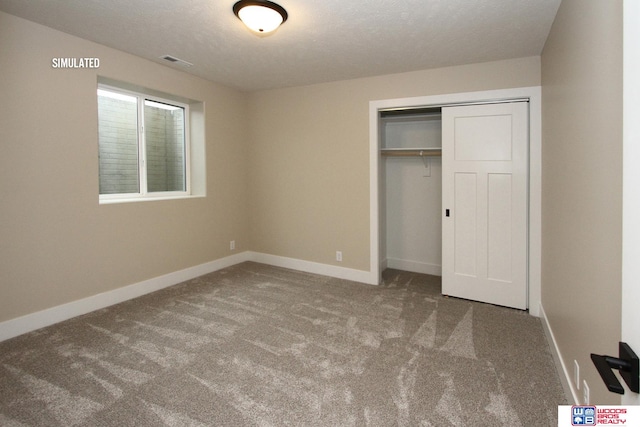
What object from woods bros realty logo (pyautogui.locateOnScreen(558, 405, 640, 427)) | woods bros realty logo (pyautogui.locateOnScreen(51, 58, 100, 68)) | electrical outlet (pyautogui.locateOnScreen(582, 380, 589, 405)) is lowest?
electrical outlet (pyautogui.locateOnScreen(582, 380, 589, 405))

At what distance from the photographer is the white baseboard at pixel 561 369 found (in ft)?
6.37

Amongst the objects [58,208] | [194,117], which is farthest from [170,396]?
[194,117]

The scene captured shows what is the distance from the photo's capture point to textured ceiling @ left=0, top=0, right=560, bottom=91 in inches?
98.3

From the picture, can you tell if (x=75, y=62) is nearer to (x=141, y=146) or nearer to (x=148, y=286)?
(x=141, y=146)

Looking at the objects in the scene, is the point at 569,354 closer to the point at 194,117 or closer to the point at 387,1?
the point at 387,1

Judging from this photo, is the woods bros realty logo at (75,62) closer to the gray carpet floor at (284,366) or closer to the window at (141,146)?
the window at (141,146)

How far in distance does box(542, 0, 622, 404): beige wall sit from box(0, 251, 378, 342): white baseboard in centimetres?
229

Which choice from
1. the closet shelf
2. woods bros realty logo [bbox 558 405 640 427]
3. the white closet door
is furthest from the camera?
the closet shelf

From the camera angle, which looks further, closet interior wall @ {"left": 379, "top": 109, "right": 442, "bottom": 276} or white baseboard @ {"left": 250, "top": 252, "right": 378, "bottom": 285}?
closet interior wall @ {"left": 379, "top": 109, "right": 442, "bottom": 276}

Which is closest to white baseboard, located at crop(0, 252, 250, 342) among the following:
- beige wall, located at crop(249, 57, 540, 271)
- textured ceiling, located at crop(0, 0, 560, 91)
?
beige wall, located at crop(249, 57, 540, 271)

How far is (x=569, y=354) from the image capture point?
82.7 inches

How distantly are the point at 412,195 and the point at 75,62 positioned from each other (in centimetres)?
408

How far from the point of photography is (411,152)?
445cm

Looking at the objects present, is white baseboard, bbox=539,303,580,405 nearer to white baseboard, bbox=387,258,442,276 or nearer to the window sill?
white baseboard, bbox=387,258,442,276
